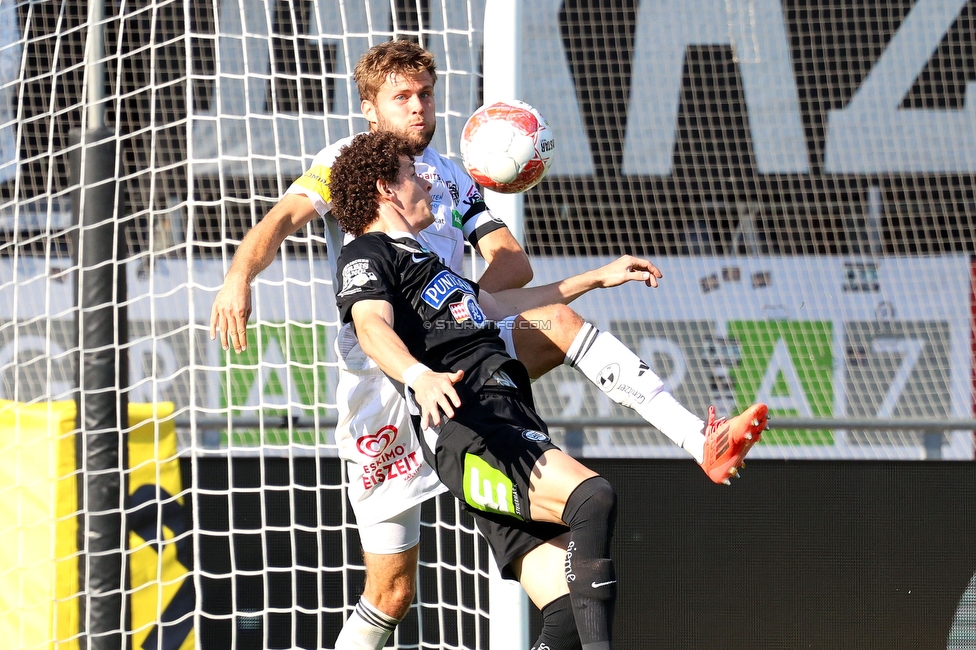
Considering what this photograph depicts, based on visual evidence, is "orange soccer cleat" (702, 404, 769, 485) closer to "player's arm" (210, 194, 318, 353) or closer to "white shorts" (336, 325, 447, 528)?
"white shorts" (336, 325, 447, 528)

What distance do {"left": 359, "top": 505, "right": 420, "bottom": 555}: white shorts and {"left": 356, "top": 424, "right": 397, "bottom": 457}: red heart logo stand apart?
8.9 inches

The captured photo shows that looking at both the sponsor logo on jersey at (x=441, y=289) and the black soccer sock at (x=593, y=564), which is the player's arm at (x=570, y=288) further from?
the black soccer sock at (x=593, y=564)

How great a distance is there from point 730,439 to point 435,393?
2.34 feet

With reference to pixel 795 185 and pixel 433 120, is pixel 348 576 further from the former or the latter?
pixel 795 185

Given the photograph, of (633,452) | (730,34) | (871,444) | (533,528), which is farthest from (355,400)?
(730,34)

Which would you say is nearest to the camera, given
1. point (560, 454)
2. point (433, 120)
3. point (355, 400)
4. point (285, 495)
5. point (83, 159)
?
point (560, 454)

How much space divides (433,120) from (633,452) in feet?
10.6

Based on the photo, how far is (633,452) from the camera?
18.5 feet

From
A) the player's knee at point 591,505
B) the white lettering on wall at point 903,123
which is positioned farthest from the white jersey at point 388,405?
the white lettering on wall at point 903,123

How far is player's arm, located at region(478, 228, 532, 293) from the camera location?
2939mm

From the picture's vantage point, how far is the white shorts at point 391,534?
3119mm

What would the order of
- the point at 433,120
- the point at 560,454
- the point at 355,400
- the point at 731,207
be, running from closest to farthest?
the point at 560,454 → the point at 433,120 → the point at 355,400 → the point at 731,207

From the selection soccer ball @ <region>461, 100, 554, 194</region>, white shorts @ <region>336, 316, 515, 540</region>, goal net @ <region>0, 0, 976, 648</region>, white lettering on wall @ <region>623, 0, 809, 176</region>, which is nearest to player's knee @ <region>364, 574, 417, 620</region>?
white shorts @ <region>336, 316, 515, 540</region>

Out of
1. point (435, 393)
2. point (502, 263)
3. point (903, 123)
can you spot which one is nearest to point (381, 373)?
point (502, 263)
